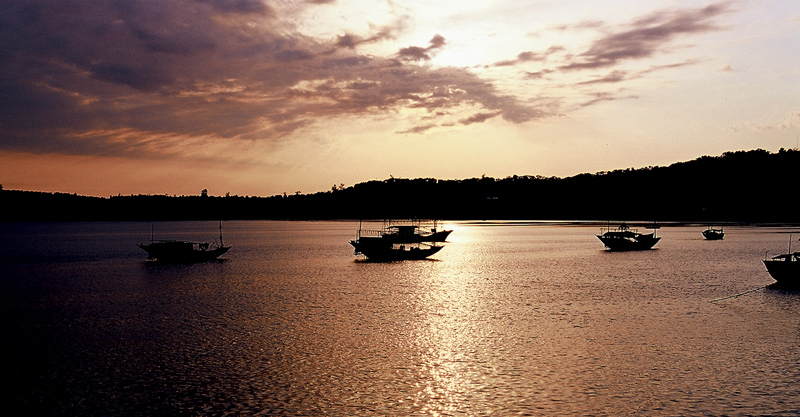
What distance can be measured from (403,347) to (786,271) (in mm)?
39592

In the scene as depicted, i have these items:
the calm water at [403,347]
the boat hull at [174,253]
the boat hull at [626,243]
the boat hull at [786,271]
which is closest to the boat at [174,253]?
the boat hull at [174,253]

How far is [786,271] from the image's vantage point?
169ft

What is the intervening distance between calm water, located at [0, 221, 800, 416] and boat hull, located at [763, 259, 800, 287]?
1.90 meters

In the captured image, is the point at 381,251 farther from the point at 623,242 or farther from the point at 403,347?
the point at 403,347

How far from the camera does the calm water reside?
20328mm

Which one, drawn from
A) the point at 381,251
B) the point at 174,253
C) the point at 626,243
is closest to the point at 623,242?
the point at 626,243

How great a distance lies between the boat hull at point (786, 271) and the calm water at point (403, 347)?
1.90 meters

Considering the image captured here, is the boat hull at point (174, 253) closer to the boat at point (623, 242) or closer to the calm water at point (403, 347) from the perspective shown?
the calm water at point (403, 347)

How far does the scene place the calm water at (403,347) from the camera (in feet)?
66.7

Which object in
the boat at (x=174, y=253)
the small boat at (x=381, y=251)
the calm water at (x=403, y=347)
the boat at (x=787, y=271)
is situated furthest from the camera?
the small boat at (x=381, y=251)

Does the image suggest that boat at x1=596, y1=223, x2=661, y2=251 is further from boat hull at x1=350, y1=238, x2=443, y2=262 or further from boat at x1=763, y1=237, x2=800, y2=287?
boat at x1=763, y1=237, x2=800, y2=287

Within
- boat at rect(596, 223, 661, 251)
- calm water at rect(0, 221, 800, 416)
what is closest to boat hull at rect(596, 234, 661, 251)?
boat at rect(596, 223, 661, 251)

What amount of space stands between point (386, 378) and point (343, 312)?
662 inches

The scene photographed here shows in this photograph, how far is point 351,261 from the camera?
85750 mm
